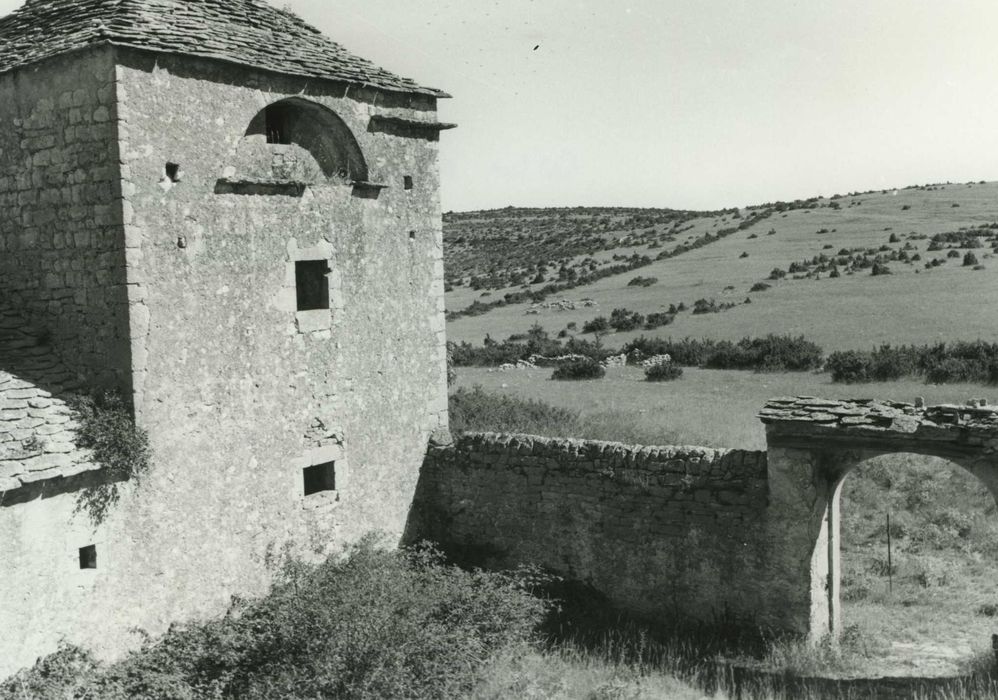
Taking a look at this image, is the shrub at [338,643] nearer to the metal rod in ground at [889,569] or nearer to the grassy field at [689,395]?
the metal rod in ground at [889,569]

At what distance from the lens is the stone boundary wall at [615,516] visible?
1023cm

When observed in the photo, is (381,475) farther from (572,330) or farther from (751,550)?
(572,330)

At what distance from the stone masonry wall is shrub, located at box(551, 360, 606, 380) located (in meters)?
18.3

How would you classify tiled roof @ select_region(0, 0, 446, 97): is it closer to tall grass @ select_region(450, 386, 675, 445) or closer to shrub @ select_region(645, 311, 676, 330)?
tall grass @ select_region(450, 386, 675, 445)

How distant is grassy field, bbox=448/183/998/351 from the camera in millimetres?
28859

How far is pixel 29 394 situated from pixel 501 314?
107 feet

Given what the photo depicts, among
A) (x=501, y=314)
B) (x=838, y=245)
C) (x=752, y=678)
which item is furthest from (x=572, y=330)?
(x=752, y=678)

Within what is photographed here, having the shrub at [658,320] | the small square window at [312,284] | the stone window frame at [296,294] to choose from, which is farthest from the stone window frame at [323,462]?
the shrub at [658,320]

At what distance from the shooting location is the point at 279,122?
36.1ft

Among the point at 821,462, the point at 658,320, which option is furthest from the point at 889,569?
the point at 658,320

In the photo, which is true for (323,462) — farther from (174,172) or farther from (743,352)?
(743,352)

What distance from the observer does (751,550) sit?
1012 cm

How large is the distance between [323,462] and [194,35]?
5117 mm

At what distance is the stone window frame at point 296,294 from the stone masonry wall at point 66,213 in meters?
2.06
